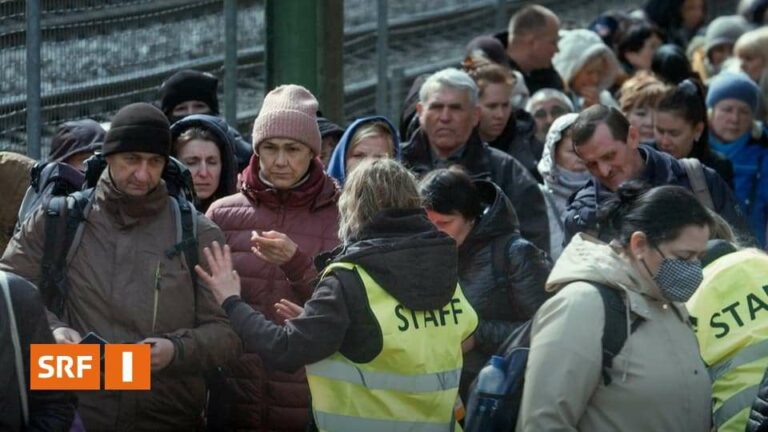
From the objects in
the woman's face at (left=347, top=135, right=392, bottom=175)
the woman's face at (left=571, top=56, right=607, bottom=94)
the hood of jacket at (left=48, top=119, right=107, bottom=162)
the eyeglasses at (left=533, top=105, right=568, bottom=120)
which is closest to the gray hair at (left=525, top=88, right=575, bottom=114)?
the eyeglasses at (left=533, top=105, right=568, bottom=120)

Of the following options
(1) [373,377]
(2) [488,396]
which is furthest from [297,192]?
(2) [488,396]

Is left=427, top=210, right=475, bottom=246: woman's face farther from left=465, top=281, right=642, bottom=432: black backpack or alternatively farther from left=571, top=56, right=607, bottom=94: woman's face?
left=571, top=56, right=607, bottom=94: woman's face

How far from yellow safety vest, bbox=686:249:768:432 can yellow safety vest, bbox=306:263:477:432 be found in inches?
39.6

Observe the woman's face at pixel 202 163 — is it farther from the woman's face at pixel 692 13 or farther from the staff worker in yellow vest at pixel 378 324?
the woman's face at pixel 692 13

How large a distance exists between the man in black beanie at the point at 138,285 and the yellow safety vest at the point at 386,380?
2.28 ft

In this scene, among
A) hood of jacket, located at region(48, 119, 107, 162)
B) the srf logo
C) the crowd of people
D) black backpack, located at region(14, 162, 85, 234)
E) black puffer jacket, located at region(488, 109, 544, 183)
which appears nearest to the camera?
the crowd of people

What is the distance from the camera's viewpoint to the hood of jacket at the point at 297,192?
7.26 meters

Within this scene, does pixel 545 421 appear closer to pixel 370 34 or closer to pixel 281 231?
pixel 281 231

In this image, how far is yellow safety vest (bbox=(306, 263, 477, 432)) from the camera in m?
6.07

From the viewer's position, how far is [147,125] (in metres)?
6.79

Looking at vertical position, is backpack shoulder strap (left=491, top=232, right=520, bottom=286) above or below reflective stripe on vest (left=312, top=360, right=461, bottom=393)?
below

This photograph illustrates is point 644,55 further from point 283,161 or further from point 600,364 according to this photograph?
point 600,364

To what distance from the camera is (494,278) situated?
7441 mm

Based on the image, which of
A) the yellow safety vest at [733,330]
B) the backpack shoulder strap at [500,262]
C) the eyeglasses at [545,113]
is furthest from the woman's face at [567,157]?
the yellow safety vest at [733,330]
